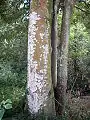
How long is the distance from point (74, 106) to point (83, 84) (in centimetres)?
808

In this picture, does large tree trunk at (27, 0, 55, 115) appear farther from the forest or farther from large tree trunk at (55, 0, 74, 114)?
large tree trunk at (55, 0, 74, 114)

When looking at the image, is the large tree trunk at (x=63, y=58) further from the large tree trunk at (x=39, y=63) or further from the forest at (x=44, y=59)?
the large tree trunk at (x=39, y=63)

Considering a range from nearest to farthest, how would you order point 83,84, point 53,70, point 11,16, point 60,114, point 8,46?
point 60,114, point 53,70, point 11,16, point 8,46, point 83,84

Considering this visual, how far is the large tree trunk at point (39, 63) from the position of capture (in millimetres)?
6578

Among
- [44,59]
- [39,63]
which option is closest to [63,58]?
[44,59]

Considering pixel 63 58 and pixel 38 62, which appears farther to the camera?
pixel 63 58

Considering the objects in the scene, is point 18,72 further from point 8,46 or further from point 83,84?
point 83,84

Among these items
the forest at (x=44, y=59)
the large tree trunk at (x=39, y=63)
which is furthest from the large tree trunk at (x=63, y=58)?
the large tree trunk at (x=39, y=63)

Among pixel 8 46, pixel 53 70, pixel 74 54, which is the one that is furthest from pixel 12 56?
pixel 53 70

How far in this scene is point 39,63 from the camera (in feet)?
21.6

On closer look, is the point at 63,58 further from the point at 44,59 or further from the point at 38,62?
the point at 38,62

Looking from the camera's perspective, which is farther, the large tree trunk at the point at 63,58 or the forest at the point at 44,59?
the large tree trunk at the point at 63,58

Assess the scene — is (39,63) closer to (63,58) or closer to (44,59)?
(44,59)

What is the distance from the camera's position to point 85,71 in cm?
1557
